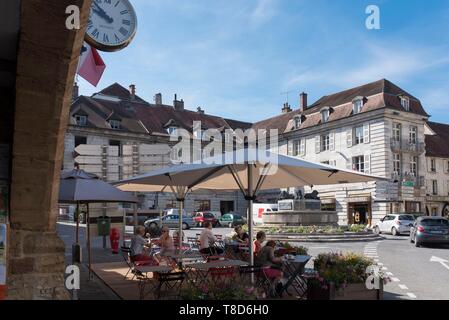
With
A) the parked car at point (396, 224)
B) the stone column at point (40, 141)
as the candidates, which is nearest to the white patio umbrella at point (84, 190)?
the stone column at point (40, 141)

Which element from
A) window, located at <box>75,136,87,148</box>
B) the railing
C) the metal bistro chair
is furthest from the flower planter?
window, located at <box>75,136,87,148</box>

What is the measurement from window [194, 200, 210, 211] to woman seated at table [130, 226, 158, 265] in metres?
42.0

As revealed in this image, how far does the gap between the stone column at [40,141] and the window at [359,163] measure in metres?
38.6

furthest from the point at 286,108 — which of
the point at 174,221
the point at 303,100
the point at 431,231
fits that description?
the point at 431,231

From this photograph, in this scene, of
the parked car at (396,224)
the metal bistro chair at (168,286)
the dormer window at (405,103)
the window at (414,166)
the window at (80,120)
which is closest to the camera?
the metal bistro chair at (168,286)

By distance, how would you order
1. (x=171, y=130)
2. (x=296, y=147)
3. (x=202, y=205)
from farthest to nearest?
(x=202, y=205) → (x=171, y=130) → (x=296, y=147)

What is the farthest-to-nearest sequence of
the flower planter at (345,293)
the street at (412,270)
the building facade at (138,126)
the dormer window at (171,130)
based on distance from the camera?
1. the dormer window at (171,130)
2. the building facade at (138,126)
3. the street at (412,270)
4. the flower planter at (345,293)

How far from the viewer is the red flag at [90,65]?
7173mm

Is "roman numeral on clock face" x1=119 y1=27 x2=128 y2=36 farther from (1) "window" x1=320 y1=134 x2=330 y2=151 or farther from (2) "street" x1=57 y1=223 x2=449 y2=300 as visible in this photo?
(1) "window" x1=320 y1=134 x2=330 y2=151

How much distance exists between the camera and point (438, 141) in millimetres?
47719

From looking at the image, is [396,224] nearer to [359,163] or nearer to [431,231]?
[431,231]

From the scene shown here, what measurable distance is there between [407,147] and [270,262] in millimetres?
36041

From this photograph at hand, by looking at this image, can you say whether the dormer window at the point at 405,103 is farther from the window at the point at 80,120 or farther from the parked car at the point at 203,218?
the window at the point at 80,120
